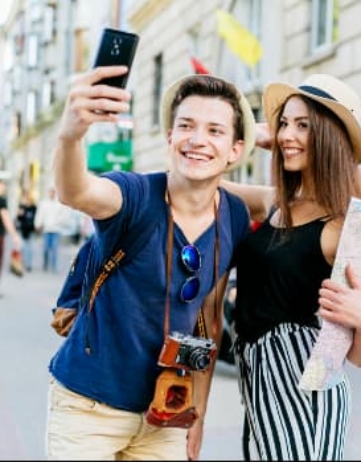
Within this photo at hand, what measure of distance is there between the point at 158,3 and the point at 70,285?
1993 centimetres

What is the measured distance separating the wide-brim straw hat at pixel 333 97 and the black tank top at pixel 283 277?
321 mm

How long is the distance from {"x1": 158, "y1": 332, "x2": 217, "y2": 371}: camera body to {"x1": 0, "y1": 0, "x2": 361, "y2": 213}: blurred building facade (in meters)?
0.85

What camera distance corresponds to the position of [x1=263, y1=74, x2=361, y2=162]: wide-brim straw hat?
273 cm

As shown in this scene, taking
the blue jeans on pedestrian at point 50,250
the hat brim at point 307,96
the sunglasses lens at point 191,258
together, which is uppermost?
the hat brim at point 307,96

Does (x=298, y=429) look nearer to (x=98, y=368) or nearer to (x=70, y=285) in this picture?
(x=98, y=368)

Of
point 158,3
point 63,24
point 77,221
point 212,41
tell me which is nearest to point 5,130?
point 63,24

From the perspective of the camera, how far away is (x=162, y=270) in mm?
2436

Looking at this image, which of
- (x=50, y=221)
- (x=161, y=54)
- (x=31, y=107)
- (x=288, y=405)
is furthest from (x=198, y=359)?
(x=31, y=107)

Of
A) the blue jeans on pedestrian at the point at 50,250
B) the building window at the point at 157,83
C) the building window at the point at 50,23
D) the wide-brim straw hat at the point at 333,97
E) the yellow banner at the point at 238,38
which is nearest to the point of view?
the wide-brim straw hat at the point at 333,97

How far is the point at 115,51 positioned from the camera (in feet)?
6.50

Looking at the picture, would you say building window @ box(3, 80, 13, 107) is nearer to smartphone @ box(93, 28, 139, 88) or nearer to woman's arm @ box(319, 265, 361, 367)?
woman's arm @ box(319, 265, 361, 367)

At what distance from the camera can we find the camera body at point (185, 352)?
241 centimetres

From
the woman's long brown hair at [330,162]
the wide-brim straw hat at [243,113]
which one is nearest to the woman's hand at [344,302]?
the woman's long brown hair at [330,162]

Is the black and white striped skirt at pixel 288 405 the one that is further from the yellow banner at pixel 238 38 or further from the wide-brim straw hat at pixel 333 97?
the yellow banner at pixel 238 38
